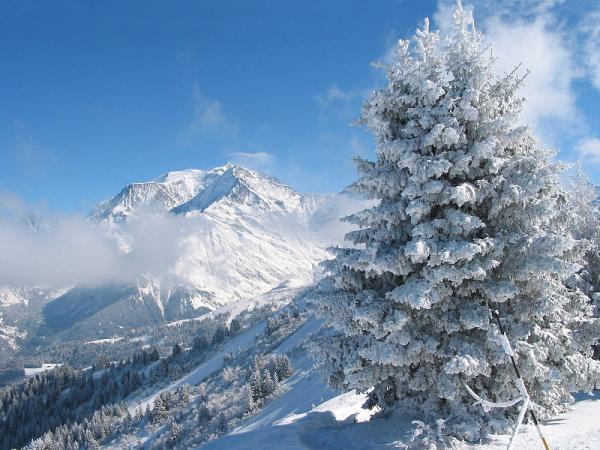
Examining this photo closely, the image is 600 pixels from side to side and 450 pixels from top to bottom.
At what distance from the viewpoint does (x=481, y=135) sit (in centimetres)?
1515

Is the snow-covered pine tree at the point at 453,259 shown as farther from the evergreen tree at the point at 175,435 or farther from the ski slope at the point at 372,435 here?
the evergreen tree at the point at 175,435

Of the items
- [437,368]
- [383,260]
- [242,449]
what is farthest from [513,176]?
[242,449]

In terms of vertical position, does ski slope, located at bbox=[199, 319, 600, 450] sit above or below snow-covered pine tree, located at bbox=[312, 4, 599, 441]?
below

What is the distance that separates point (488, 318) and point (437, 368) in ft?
7.20

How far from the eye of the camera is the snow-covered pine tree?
13.6 metres

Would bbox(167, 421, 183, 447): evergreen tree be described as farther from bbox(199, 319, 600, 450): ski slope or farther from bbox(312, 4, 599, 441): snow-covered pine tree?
bbox(312, 4, 599, 441): snow-covered pine tree

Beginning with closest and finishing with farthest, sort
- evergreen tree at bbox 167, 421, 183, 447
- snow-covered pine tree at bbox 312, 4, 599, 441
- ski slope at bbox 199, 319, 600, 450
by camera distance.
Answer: ski slope at bbox 199, 319, 600, 450, snow-covered pine tree at bbox 312, 4, 599, 441, evergreen tree at bbox 167, 421, 183, 447

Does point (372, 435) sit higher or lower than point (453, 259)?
lower

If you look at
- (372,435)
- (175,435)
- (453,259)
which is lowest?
(175,435)

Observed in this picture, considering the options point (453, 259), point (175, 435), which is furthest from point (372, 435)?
point (175, 435)

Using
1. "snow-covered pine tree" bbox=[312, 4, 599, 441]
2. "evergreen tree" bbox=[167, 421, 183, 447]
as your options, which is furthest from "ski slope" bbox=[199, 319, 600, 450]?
"evergreen tree" bbox=[167, 421, 183, 447]

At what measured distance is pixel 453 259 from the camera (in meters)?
13.3

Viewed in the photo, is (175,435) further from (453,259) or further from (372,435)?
(453,259)

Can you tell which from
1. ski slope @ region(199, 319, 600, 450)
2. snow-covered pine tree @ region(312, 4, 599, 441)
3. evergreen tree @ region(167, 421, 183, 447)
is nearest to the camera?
ski slope @ region(199, 319, 600, 450)
